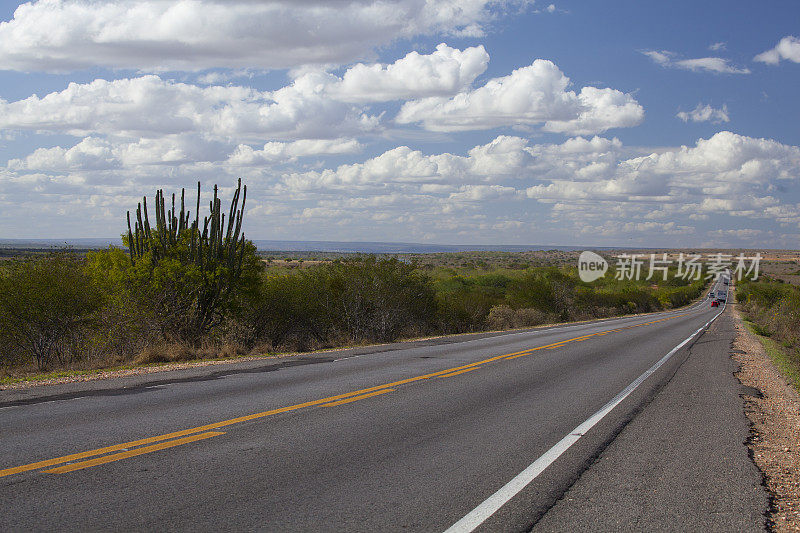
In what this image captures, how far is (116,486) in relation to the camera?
17.8 feet

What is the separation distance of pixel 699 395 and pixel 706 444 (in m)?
3.95

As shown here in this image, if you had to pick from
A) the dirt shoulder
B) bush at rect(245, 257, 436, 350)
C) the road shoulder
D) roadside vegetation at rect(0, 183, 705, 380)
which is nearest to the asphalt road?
the road shoulder

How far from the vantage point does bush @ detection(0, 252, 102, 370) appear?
632 inches

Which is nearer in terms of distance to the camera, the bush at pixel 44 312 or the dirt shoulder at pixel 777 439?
the dirt shoulder at pixel 777 439

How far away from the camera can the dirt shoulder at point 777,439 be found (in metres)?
5.59

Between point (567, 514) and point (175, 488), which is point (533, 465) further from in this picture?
point (175, 488)

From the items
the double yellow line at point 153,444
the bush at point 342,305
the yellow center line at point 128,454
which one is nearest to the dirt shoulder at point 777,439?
the double yellow line at point 153,444

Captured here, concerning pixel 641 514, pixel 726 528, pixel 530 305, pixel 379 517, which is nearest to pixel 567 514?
pixel 641 514

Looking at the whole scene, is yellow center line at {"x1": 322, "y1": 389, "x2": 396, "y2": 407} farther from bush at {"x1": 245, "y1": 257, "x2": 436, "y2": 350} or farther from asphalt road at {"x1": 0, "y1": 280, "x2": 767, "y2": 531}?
bush at {"x1": 245, "y1": 257, "x2": 436, "y2": 350}

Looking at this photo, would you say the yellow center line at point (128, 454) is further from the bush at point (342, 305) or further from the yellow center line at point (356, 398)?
the bush at point (342, 305)

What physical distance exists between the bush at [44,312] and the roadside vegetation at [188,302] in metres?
0.02

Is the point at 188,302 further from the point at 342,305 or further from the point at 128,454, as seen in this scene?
the point at 128,454

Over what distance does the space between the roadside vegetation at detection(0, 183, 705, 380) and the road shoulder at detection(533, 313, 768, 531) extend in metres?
11.6

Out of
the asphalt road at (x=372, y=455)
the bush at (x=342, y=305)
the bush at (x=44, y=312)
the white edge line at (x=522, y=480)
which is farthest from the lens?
the bush at (x=342, y=305)
